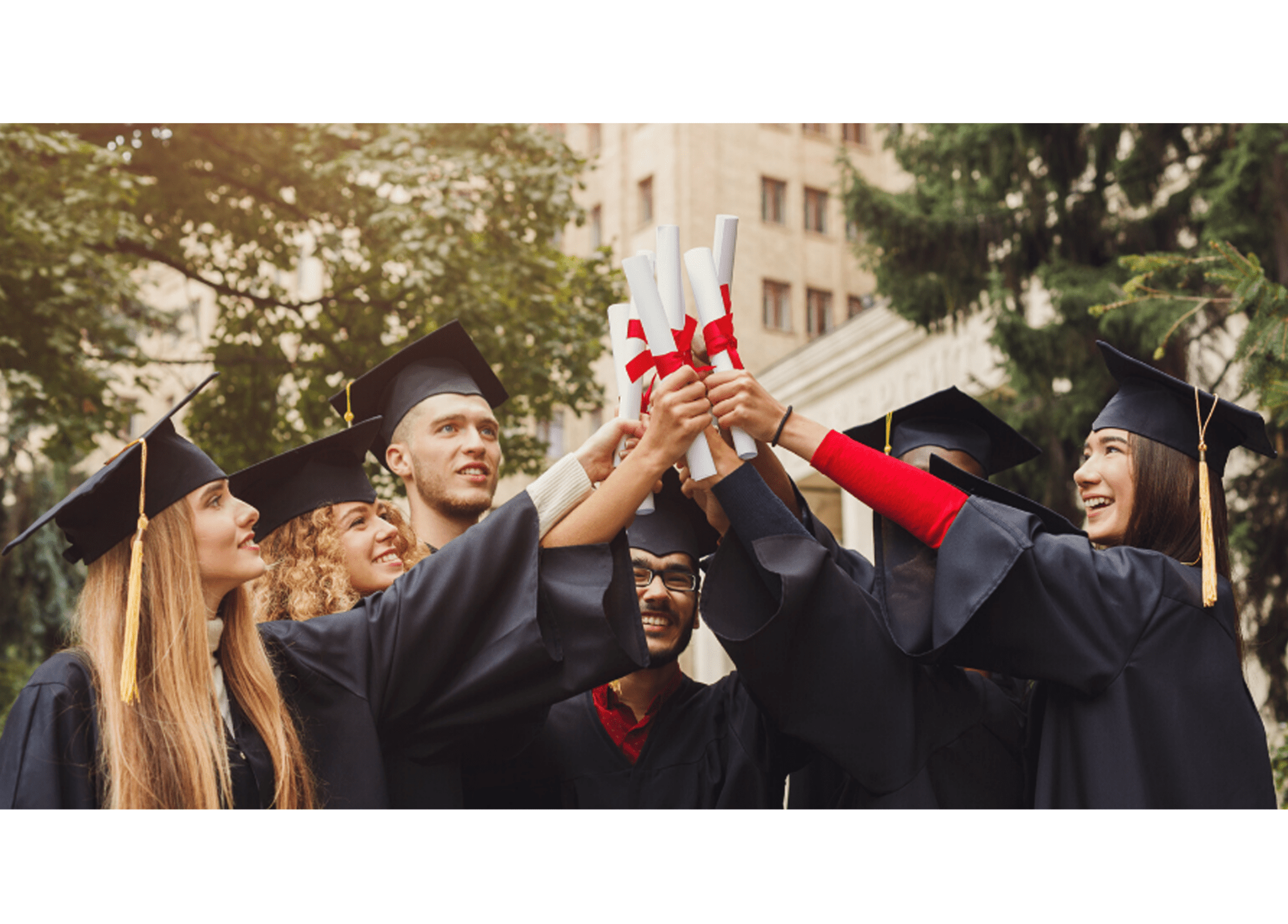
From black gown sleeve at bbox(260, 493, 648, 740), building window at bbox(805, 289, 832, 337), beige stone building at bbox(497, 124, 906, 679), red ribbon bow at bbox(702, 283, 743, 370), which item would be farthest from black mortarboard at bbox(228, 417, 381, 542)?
building window at bbox(805, 289, 832, 337)

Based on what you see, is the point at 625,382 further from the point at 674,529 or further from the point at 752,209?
the point at 752,209

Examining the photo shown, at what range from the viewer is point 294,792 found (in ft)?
8.94

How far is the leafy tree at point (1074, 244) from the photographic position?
27.9ft

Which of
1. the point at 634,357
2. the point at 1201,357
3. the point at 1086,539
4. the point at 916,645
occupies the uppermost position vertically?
the point at 1201,357

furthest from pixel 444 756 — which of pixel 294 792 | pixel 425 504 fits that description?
pixel 425 504

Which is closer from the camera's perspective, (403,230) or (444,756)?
(444,756)

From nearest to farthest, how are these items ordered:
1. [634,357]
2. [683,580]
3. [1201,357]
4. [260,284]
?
[634,357] < [683,580] < [1201,357] < [260,284]

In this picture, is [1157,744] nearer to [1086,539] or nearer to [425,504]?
[1086,539]

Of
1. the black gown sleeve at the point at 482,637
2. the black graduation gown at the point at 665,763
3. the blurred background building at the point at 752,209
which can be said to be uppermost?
the blurred background building at the point at 752,209

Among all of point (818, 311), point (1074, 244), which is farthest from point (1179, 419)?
point (818, 311)

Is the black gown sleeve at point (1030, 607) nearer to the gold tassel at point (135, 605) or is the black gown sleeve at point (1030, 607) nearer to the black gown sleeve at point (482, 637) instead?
the black gown sleeve at point (482, 637)

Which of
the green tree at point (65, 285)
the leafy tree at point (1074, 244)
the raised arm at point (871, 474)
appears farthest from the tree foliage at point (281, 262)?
the raised arm at point (871, 474)

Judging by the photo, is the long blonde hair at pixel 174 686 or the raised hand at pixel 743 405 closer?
the long blonde hair at pixel 174 686

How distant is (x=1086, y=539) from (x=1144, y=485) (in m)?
0.31
